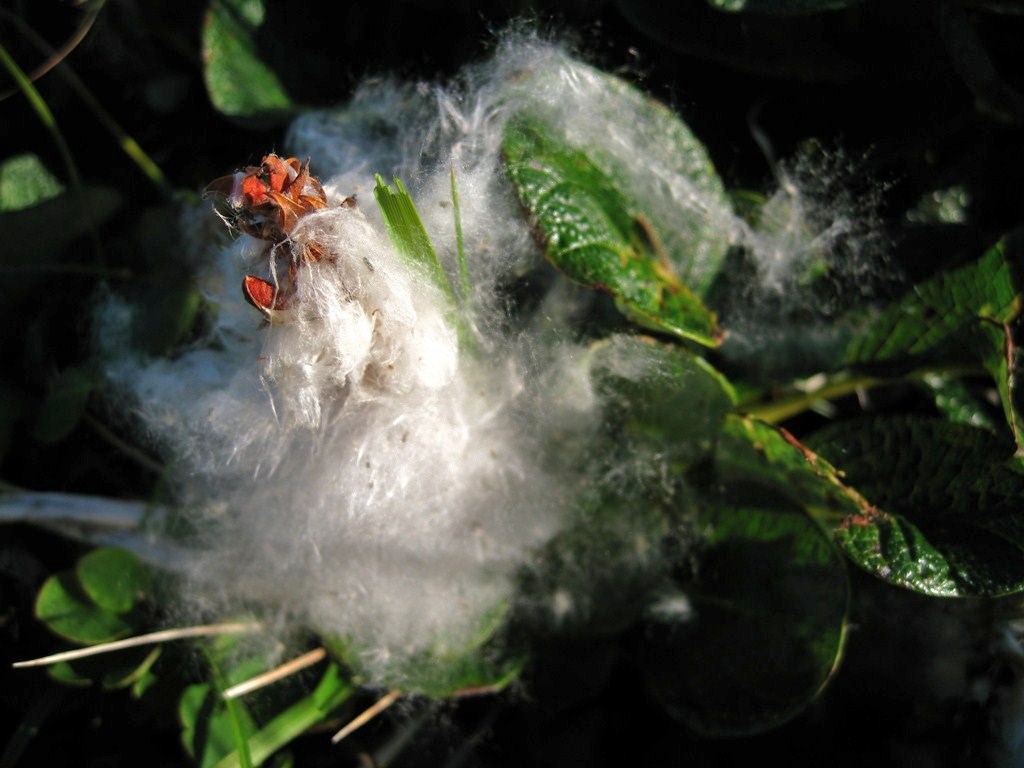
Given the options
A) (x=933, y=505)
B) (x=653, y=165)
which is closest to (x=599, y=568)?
(x=933, y=505)

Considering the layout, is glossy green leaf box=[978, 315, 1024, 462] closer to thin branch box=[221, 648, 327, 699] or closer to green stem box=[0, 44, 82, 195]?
thin branch box=[221, 648, 327, 699]

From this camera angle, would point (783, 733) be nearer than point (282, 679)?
No

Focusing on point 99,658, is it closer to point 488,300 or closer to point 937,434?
point 488,300

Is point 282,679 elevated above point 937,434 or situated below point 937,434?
below

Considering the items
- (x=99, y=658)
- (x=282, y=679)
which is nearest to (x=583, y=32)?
(x=282, y=679)

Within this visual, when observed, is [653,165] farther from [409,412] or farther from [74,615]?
[74,615]
